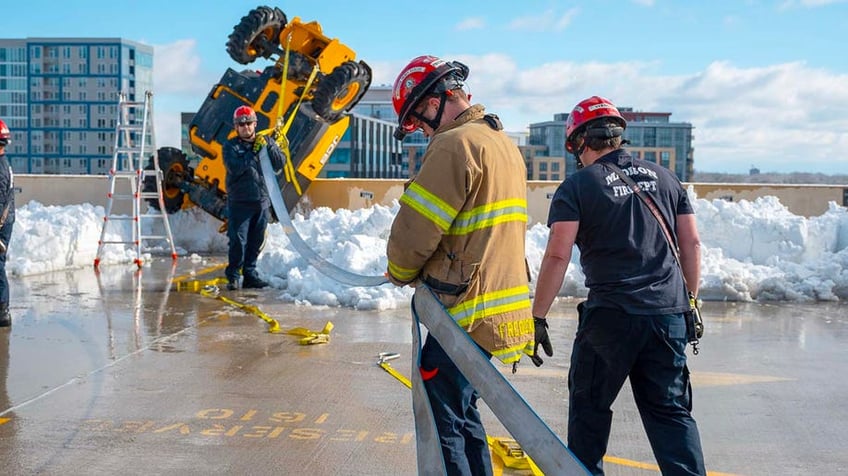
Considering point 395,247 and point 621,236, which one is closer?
point 395,247

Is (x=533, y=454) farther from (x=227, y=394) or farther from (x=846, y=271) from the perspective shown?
(x=846, y=271)

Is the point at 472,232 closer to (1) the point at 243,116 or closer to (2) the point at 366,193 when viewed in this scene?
(1) the point at 243,116

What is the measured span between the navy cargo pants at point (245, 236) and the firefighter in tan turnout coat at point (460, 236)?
7094mm

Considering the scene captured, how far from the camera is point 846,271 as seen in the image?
35.6 ft

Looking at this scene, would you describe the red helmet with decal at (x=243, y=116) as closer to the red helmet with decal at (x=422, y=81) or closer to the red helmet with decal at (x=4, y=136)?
the red helmet with decal at (x=4, y=136)

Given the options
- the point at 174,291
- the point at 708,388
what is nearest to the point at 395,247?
the point at 708,388

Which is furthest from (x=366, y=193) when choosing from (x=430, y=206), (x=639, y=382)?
(x=430, y=206)

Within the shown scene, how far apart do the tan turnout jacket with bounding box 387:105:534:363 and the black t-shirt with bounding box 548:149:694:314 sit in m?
0.29

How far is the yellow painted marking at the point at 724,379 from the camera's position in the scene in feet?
21.1

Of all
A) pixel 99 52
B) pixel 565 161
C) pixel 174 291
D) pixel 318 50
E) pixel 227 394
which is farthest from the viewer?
pixel 99 52

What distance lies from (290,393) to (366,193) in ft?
31.6

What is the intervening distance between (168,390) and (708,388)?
12.2 feet

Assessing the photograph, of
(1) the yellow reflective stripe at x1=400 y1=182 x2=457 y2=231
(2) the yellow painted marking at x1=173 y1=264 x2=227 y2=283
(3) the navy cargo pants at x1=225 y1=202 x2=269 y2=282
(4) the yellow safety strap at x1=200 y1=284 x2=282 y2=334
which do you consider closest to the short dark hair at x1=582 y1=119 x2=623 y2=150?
(1) the yellow reflective stripe at x1=400 y1=182 x2=457 y2=231

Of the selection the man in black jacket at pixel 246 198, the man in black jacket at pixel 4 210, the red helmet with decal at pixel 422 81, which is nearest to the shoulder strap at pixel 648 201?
the red helmet with decal at pixel 422 81
